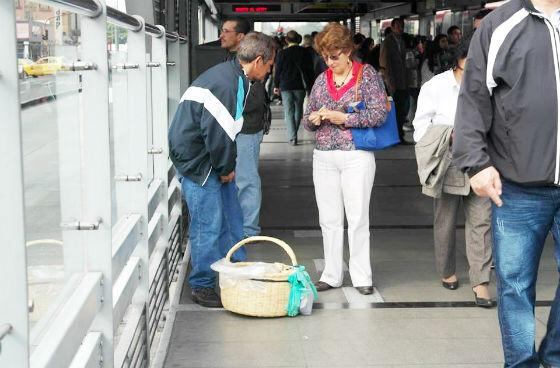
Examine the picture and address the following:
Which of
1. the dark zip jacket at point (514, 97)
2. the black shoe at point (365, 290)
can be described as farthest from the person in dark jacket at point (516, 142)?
the black shoe at point (365, 290)

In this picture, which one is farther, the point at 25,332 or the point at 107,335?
the point at 107,335

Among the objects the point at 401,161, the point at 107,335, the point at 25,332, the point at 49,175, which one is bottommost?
the point at 401,161

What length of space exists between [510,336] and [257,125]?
4.02 meters

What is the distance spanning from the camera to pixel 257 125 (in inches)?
294

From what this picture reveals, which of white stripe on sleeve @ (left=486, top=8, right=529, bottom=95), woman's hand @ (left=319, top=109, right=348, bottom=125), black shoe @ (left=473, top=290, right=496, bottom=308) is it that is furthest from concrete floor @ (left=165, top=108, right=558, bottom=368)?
white stripe on sleeve @ (left=486, top=8, right=529, bottom=95)

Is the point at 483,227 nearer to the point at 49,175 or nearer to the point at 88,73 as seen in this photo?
the point at 88,73

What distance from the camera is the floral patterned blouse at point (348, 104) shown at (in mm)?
5703

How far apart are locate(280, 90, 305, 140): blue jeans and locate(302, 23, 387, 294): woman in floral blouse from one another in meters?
9.30

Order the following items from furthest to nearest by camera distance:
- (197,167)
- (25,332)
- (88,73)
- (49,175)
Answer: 1. (197,167)
2. (88,73)
3. (49,175)
4. (25,332)

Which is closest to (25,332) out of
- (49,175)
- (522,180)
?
(49,175)

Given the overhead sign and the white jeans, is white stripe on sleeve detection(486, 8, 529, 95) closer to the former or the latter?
the white jeans

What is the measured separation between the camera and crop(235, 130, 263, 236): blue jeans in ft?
24.4

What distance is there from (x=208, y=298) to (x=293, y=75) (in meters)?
9.71

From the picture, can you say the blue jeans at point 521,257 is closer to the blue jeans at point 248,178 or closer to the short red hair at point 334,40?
the short red hair at point 334,40
